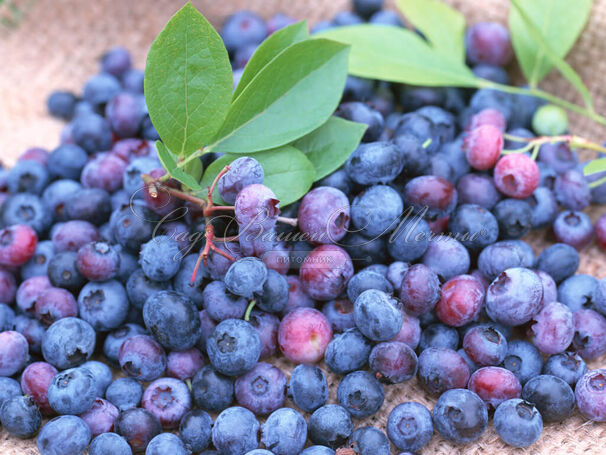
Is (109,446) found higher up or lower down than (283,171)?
lower down

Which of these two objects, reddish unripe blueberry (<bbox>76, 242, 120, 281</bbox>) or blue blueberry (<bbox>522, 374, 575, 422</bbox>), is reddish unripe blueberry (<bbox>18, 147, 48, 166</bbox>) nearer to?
reddish unripe blueberry (<bbox>76, 242, 120, 281</bbox>)

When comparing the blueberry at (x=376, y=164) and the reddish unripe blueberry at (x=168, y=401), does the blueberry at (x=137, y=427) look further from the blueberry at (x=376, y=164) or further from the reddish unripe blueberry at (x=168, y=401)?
the blueberry at (x=376, y=164)

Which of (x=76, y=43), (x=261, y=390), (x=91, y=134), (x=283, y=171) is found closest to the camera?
(x=261, y=390)

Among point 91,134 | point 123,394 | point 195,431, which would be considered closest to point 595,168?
point 195,431

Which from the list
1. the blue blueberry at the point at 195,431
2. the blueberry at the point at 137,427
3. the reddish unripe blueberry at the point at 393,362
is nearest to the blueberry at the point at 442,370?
the reddish unripe blueberry at the point at 393,362

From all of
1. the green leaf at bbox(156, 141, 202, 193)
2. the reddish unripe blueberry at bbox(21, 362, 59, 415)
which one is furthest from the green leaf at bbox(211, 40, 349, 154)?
the reddish unripe blueberry at bbox(21, 362, 59, 415)

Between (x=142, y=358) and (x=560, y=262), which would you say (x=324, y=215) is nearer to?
(x=142, y=358)
